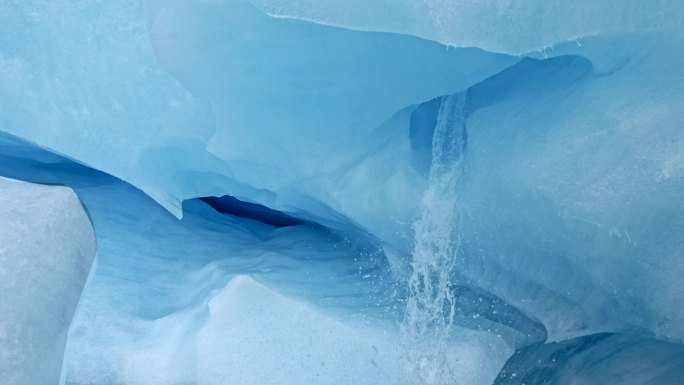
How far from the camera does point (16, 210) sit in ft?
5.16

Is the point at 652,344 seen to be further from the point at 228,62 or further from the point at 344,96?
the point at 228,62

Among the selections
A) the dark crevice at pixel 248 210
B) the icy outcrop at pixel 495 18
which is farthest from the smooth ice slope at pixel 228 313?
the icy outcrop at pixel 495 18

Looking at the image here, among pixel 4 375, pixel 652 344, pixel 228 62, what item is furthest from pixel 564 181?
pixel 4 375

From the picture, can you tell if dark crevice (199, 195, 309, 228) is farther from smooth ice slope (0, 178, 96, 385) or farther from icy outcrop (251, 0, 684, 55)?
icy outcrop (251, 0, 684, 55)

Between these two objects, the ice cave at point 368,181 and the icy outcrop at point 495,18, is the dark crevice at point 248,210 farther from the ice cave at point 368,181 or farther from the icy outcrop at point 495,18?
the icy outcrop at point 495,18

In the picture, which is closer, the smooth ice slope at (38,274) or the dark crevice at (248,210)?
the smooth ice slope at (38,274)

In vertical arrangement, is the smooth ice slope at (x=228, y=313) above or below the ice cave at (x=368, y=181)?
below

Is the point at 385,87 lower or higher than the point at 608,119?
lower

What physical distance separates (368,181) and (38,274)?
848 mm

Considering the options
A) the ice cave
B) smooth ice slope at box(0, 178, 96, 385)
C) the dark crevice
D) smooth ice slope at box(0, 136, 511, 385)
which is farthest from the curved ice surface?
smooth ice slope at box(0, 178, 96, 385)

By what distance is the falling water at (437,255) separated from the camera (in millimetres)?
1617

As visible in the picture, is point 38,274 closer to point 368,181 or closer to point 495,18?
point 368,181

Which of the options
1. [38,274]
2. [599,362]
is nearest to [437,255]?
[599,362]

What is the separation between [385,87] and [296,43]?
0.76 ft
